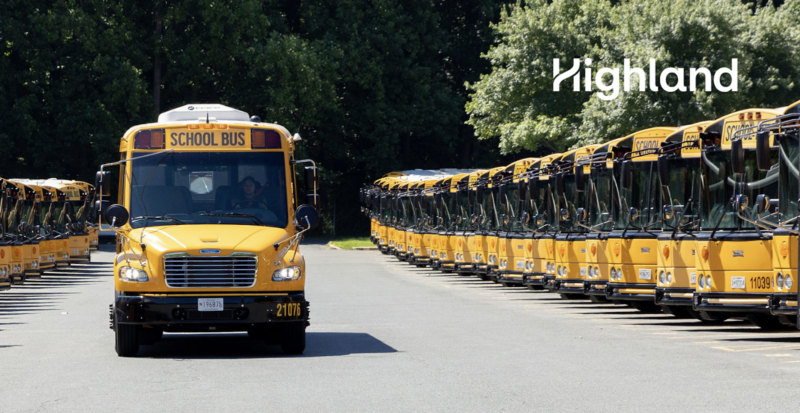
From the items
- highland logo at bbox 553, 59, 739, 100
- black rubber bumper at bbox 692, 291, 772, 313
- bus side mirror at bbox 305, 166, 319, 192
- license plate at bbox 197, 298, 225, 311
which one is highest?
highland logo at bbox 553, 59, 739, 100

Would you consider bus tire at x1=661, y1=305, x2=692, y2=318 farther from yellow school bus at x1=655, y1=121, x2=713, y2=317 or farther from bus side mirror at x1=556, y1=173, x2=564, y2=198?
bus side mirror at x1=556, y1=173, x2=564, y2=198

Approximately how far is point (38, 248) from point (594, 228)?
17.2 m

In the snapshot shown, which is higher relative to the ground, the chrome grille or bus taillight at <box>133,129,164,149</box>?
bus taillight at <box>133,129,164,149</box>

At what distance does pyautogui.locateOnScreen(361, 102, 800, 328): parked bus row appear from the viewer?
15.5m

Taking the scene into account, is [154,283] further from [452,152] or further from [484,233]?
[452,152]

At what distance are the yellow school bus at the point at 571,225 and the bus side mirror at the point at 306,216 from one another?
26.7ft

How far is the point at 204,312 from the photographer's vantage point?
14.1 metres

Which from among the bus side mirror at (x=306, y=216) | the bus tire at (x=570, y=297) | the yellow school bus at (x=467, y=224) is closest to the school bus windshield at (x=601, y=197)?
the bus tire at (x=570, y=297)

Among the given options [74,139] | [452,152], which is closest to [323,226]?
[452,152]

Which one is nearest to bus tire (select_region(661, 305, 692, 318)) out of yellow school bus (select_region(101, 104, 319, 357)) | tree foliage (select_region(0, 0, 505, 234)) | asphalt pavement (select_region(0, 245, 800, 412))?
asphalt pavement (select_region(0, 245, 800, 412))

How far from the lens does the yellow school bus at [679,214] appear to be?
17.9 metres

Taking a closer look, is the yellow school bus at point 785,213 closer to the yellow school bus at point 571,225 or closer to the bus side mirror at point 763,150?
the bus side mirror at point 763,150

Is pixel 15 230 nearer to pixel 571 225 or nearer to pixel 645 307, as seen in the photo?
pixel 571 225

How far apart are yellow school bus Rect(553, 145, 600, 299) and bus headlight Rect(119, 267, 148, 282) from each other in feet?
32.2
